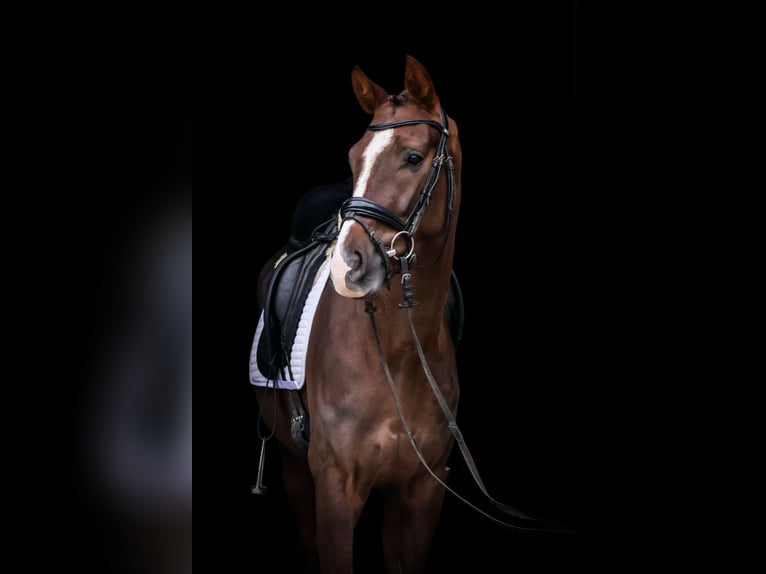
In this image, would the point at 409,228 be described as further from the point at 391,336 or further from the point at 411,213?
the point at 391,336

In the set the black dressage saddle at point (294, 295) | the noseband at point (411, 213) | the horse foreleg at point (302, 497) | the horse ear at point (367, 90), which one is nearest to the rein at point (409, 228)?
the noseband at point (411, 213)

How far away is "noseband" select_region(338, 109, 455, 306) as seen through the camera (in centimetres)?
274

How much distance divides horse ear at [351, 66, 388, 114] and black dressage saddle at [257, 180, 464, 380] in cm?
72

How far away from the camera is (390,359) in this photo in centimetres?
314

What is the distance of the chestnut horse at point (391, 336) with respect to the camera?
2797 mm

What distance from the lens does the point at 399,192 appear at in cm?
283

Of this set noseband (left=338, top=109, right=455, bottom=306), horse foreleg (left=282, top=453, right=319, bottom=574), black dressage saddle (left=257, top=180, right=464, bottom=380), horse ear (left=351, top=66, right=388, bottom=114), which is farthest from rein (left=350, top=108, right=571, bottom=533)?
horse foreleg (left=282, top=453, right=319, bottom=574)

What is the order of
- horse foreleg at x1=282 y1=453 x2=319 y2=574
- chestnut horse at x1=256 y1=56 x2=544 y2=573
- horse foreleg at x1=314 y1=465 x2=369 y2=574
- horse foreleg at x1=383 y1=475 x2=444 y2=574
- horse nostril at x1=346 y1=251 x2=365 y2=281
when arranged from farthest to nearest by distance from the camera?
1. horse foreleg at x1=282 y1=453 x2=319 y2=574
2. horse foreleg at x1=383 y1=475 x2=444 y2=574
3. horse foreleg at x1=314 y1=465 x2=369 y2=574
4. chestnut horse at x1=256 y1=56 x2=544 y2=573
5. horse nostril at x1=346 y1=251 x2=365 y2=281

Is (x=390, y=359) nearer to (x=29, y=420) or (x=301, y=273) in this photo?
(x=301, y=273)

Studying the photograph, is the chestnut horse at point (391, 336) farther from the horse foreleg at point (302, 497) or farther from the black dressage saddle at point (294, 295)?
the horse foreleg at point (302, 497)

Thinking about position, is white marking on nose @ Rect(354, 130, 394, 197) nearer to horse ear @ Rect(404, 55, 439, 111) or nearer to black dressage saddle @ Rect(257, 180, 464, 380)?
horse ear @ Rect(404, 55, 439, 111)

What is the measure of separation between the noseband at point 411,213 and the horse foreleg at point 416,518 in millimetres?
886

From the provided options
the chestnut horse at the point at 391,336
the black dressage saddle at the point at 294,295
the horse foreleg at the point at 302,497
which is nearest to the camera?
the chestnut horse at the point at 391,336

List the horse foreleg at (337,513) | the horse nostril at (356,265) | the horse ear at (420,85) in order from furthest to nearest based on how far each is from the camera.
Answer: the horse foreleg at (337,513)
the horse ear at (420,85)
the horse nostril at (356,265)
